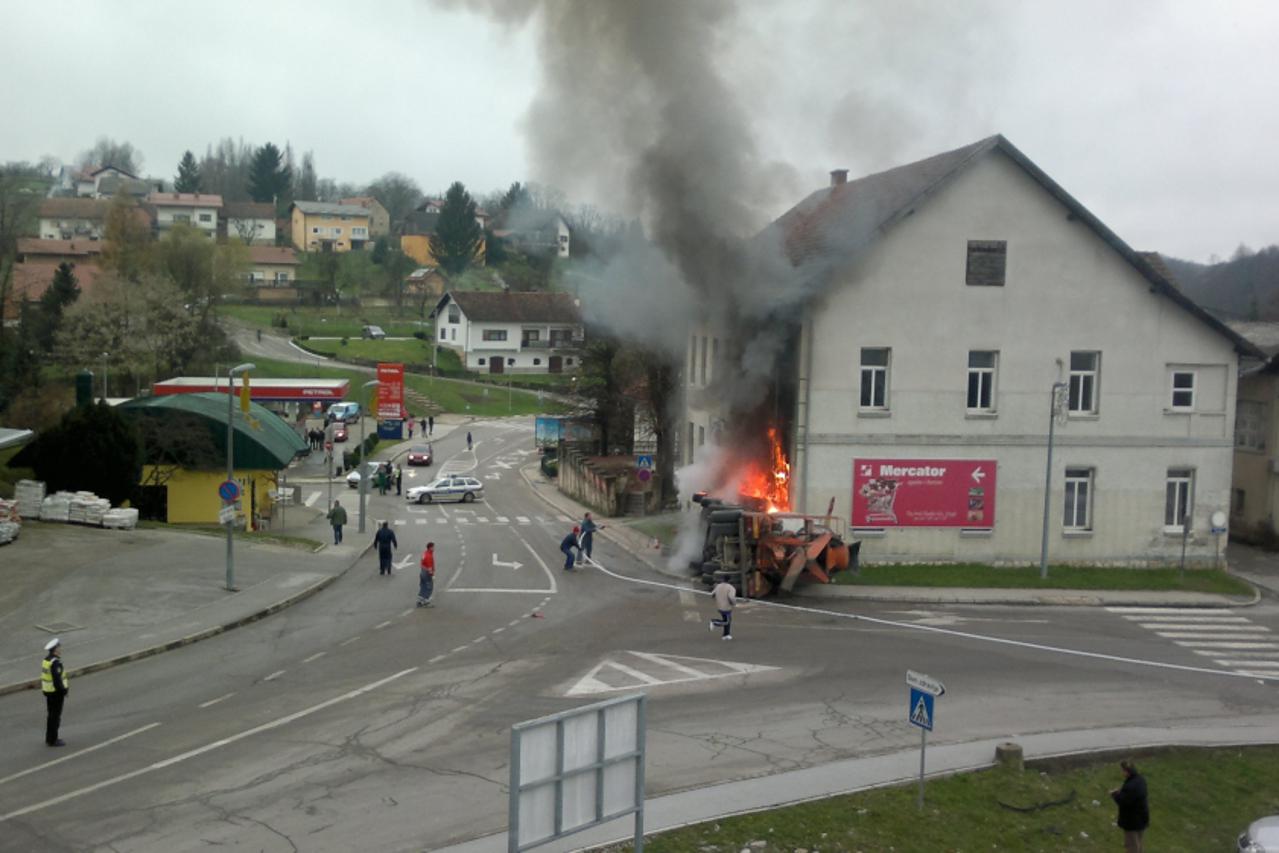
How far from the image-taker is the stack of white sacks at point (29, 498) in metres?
32.8

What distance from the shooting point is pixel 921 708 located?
13.4 metres

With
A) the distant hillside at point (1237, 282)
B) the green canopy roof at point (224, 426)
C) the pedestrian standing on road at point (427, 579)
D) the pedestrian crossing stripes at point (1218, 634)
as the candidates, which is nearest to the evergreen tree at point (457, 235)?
the distant hillside at point (1237, 282)

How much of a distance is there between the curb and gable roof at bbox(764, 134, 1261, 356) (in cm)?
1527

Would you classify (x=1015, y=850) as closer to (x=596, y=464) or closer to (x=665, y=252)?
(x=665, y=252)

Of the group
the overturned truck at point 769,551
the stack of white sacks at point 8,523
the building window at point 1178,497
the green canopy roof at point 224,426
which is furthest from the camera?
the green canopy roof at point 224,426

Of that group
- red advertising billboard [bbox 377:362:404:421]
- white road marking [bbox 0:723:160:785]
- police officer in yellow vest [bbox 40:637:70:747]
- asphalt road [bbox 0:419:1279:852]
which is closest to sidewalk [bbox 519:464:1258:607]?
asphalt road [bbox 0:419:1279:852]

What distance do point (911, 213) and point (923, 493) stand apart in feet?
24.5

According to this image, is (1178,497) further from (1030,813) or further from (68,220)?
(68,220)

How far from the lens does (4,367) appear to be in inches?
1890

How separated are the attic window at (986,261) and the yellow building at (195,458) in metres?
22.0

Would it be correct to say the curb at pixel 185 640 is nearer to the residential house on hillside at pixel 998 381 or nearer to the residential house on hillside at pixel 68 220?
the residential house on hillside at pixel 998 381

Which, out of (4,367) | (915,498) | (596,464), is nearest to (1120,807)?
(915,498)

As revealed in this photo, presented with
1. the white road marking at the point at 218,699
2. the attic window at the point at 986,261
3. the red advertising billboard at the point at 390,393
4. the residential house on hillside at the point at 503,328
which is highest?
the residential house on hillside at the point at 503,328

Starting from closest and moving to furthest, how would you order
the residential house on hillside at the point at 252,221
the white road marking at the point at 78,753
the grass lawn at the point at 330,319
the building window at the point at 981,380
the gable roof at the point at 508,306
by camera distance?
the white road marking at the point at 78,753 → the building window at the point at 981,380 → the gable roof at the point at 508,306 → the grass lawn at the point at 330,319 → the residential house on hillside at the point at 252,221
